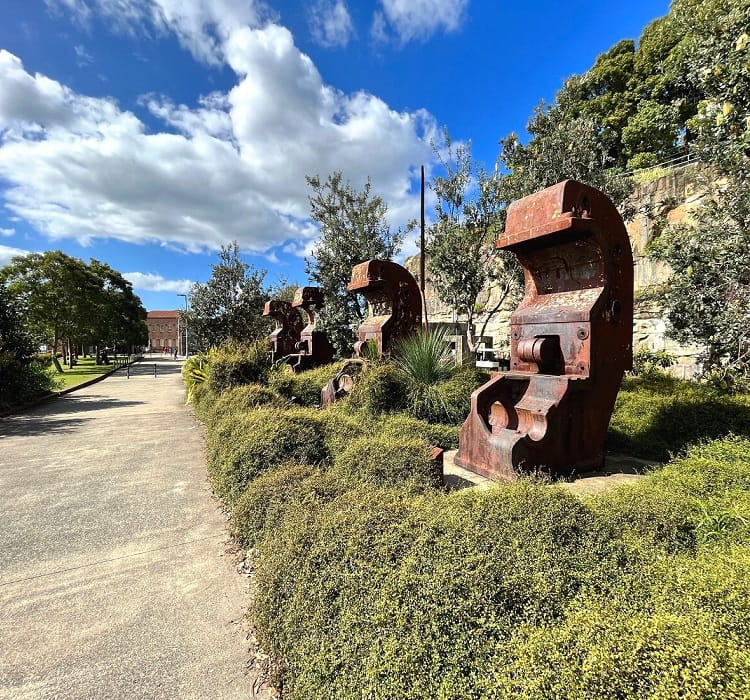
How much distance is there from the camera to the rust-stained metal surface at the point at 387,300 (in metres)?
6.12

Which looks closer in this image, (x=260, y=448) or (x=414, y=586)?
(x=414, y=586)

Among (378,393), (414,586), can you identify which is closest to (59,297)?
(378,393)

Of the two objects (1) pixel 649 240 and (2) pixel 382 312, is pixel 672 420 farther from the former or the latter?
(1) pixel 649 240

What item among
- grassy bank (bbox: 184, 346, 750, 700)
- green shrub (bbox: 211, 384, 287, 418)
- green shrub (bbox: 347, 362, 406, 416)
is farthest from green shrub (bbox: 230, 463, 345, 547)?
green shrub (bbox: 211, 384, 287, 418)

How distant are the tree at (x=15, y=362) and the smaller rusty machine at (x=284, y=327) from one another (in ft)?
19.2

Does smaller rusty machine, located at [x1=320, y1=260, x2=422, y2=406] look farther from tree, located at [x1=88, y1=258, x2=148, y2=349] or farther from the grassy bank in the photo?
tree, located at [x1=88, y1=258, x2=148, y2=349]

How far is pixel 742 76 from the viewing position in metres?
3.01

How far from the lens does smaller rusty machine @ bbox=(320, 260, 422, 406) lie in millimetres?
6102

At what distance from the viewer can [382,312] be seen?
6629 millimetres

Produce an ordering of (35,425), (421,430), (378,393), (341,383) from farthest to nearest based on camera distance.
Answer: (35,425) → (341,383) → (378,393) → (421,430)

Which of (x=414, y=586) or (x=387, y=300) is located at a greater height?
(x=387, y=300)

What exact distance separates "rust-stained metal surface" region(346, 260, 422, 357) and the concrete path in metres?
3.15

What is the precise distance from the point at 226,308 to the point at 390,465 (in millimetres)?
13204

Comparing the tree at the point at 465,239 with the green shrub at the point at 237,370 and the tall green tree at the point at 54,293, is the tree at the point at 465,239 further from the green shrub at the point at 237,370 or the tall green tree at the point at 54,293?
the tall green tree at the point at 54,293
